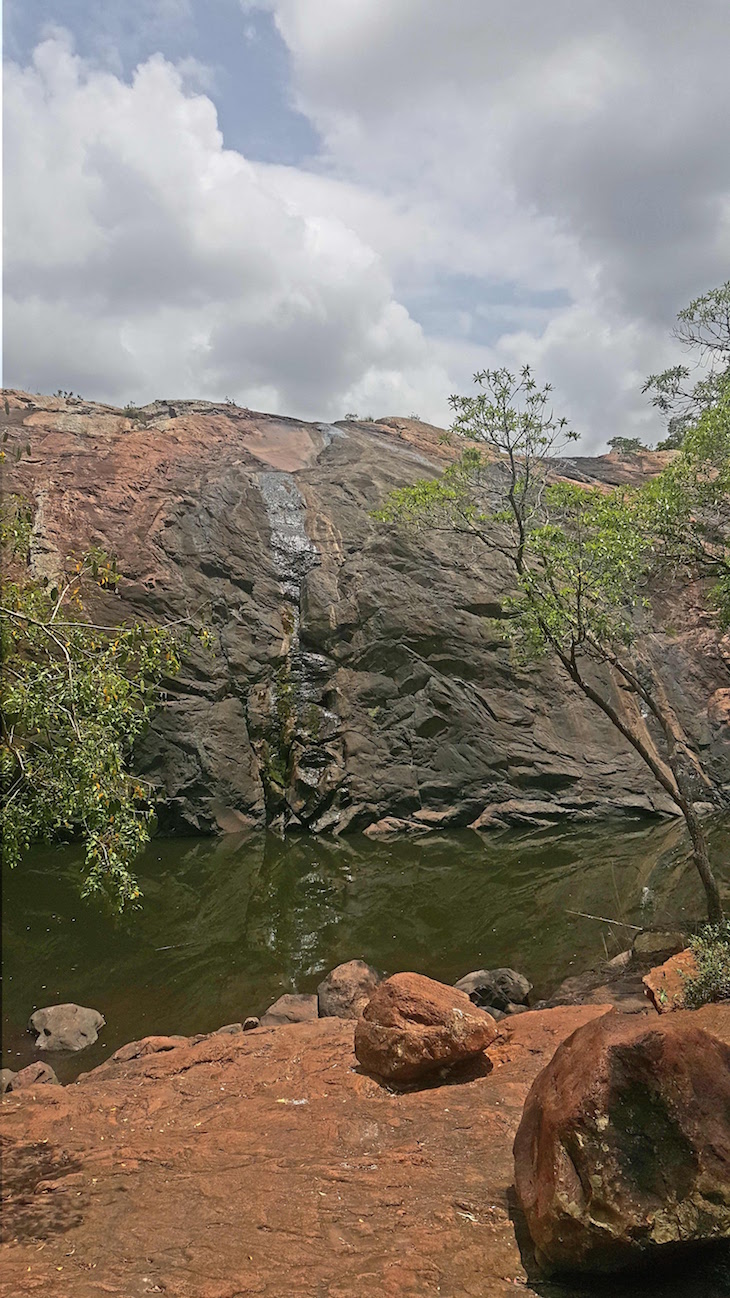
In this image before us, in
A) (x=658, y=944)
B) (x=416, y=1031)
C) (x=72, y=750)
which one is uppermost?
(x=72, y=750)

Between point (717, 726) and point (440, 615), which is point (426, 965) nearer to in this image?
point (440, 615)

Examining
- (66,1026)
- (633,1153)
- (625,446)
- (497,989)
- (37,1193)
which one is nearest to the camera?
(633,1153)

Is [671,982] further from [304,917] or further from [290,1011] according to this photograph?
[304,917]

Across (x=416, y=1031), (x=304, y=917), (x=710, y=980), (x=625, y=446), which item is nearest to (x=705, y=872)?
(x=710, y=980)

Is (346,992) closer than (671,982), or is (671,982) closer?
(671,982)

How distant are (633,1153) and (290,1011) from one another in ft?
23.5

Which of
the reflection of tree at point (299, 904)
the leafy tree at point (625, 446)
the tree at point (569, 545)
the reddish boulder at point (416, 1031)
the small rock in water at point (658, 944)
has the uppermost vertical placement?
the leafy tree at point (625, 446)

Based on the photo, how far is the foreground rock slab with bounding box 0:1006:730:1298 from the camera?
13.7 feet

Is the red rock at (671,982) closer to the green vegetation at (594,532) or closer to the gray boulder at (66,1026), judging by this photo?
the green vegetation at (594,532)

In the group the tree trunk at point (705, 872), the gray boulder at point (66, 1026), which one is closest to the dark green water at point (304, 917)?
the gray boulder at point (66, 1026)

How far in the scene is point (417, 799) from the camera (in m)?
23.2

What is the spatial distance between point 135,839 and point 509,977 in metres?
6.62

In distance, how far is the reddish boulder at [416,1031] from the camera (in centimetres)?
744

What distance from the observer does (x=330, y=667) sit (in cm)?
2559
